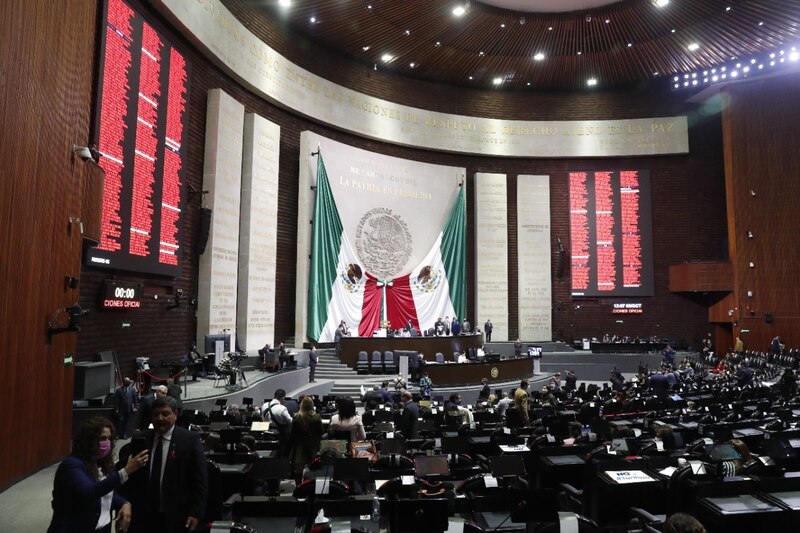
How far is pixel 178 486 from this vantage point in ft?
10.9

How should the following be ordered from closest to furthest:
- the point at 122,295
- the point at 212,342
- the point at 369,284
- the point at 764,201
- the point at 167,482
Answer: the point at 167,482 → the point at 122,295 → the point at 212,342 → the point at 369,284 → the point at 764,201

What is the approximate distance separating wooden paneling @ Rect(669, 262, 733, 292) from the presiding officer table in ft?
31.2

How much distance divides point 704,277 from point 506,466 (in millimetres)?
21969

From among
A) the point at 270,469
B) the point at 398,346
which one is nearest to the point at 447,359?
the point at 398,346

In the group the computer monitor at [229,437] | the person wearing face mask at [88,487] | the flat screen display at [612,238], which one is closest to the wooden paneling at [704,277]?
the flat screen display at [612,238]

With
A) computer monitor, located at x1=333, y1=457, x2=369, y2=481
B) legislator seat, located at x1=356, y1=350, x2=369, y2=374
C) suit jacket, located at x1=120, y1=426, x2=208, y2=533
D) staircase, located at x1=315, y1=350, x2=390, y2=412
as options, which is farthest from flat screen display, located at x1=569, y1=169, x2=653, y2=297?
suit jacket, located at x1=120, y1=426, x2=208, y2=533

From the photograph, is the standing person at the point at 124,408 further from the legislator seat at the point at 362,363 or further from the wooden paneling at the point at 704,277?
the wooden paneling at the point at 704,277

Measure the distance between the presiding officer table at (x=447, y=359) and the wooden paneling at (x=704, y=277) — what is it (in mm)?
9509

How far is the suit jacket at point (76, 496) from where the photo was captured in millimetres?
2994

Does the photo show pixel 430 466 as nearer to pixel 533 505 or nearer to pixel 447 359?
pixel 533 505

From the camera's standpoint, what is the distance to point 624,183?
2470 centimetres

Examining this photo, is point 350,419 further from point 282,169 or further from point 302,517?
point 282,169

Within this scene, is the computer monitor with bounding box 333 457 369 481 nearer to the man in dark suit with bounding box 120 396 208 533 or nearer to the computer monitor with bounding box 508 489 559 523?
the man in dark suit with bounding box 120 396 208 533

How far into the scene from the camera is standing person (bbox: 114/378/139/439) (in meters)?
8.34
